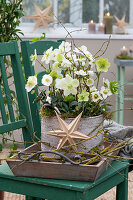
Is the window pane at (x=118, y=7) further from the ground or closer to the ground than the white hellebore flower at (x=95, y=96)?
further from the ground

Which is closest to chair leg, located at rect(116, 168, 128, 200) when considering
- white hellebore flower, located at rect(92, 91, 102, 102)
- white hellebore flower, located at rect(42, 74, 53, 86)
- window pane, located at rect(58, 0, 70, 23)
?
white hellebore flower, located at rect(92, 91, 102, 102)

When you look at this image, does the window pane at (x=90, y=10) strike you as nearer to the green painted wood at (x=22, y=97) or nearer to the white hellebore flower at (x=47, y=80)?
the green painted wood at (x=22, y=97)

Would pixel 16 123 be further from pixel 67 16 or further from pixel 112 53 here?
pixel 67 16

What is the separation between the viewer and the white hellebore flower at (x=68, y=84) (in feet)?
3.63

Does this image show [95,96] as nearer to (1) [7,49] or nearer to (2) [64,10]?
(1) [7,49]

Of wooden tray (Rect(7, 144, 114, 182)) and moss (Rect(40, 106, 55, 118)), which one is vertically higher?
moss (Rect(40, 106, 55, 118))

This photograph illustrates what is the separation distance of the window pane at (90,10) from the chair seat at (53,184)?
2.94 m

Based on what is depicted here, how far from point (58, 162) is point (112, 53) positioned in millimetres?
2776

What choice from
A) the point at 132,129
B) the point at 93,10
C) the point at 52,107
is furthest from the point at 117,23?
the point at 52,107

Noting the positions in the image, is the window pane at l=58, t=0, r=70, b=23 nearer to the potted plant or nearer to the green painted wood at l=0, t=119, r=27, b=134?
the green painted wood at l=0, t=119, r=27, b=134

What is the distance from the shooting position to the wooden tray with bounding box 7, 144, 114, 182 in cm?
105

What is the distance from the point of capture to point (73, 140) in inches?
42.9

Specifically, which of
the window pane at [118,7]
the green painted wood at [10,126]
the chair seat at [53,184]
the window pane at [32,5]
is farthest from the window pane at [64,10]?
the chair seat at [53,184]

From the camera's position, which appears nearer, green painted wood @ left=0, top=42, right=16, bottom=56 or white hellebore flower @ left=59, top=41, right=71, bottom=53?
white hellebore flower @ left=59, top=41, right=71, bottom=53
